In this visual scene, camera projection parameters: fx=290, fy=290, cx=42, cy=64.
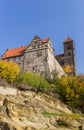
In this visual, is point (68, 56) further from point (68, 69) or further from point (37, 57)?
point (37, 57)

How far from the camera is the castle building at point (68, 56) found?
10326cm

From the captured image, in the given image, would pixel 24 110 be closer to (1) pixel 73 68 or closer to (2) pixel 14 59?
(2) pixel 14 59

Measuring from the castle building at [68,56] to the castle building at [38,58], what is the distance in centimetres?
1893

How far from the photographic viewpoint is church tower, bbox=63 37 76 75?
10316 centimetres

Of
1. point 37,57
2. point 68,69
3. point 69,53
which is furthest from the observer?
point 69,53

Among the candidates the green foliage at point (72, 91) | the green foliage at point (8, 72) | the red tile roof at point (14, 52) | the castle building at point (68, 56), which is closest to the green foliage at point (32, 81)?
the green foliage at point (8, 72)

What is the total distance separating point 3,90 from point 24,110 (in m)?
13.0

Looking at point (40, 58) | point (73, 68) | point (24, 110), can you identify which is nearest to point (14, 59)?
point (40, 58)

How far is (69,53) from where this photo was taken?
10625 cm

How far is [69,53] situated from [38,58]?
2887cm

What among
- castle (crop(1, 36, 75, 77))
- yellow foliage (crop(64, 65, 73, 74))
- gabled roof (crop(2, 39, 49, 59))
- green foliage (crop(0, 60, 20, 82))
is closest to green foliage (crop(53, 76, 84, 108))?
green foliage (crop(0, 60, 20, 82))

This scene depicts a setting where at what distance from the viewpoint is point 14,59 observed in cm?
8688

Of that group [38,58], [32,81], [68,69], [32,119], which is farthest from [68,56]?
[32,119]

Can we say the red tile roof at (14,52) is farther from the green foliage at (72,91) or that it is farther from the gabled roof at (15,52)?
the green foliage at (72,91)
